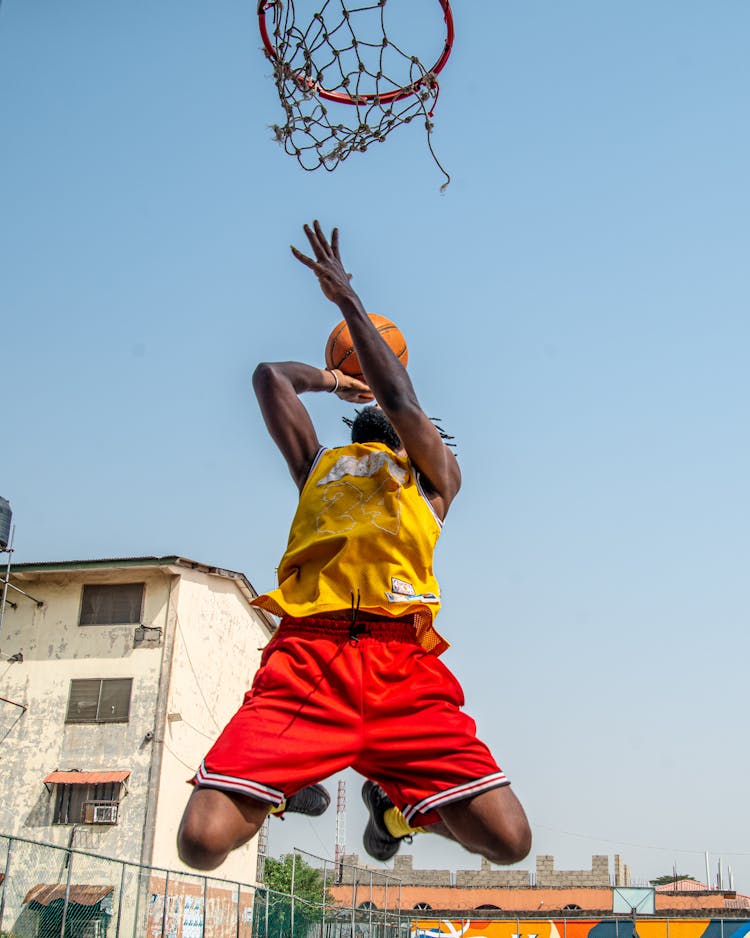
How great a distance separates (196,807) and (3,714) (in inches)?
901

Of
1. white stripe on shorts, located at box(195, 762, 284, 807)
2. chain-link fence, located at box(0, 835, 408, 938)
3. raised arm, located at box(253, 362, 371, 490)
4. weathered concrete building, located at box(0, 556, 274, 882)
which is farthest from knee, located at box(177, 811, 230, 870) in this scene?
weathered concrete building, located at box(0, 556, 274, 882)

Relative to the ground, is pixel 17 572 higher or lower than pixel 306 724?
higher

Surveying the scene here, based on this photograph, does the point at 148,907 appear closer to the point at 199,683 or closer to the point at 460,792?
the point at 199,683

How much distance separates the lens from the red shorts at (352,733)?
13.9 ft

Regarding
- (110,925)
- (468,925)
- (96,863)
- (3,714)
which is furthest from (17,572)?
(468,925)

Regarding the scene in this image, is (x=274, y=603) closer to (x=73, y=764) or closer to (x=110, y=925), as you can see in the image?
(x=110, y=925)

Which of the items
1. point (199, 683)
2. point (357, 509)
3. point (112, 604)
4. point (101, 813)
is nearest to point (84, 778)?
point (101, 813)

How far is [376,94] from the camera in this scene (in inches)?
258

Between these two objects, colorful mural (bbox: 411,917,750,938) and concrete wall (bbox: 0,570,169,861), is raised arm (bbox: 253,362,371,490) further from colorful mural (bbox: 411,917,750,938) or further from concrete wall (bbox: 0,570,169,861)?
colorful mural (bbox: 411,917,750,938)

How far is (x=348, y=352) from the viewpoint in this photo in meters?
5.83

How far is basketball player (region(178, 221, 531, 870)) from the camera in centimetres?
425

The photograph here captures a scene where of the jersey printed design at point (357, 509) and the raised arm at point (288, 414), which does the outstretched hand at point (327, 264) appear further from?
the jersey printed design at point (357, 509)

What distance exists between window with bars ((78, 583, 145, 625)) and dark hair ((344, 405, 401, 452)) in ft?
Answer: 68.5

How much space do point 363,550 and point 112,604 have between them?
22.3m
